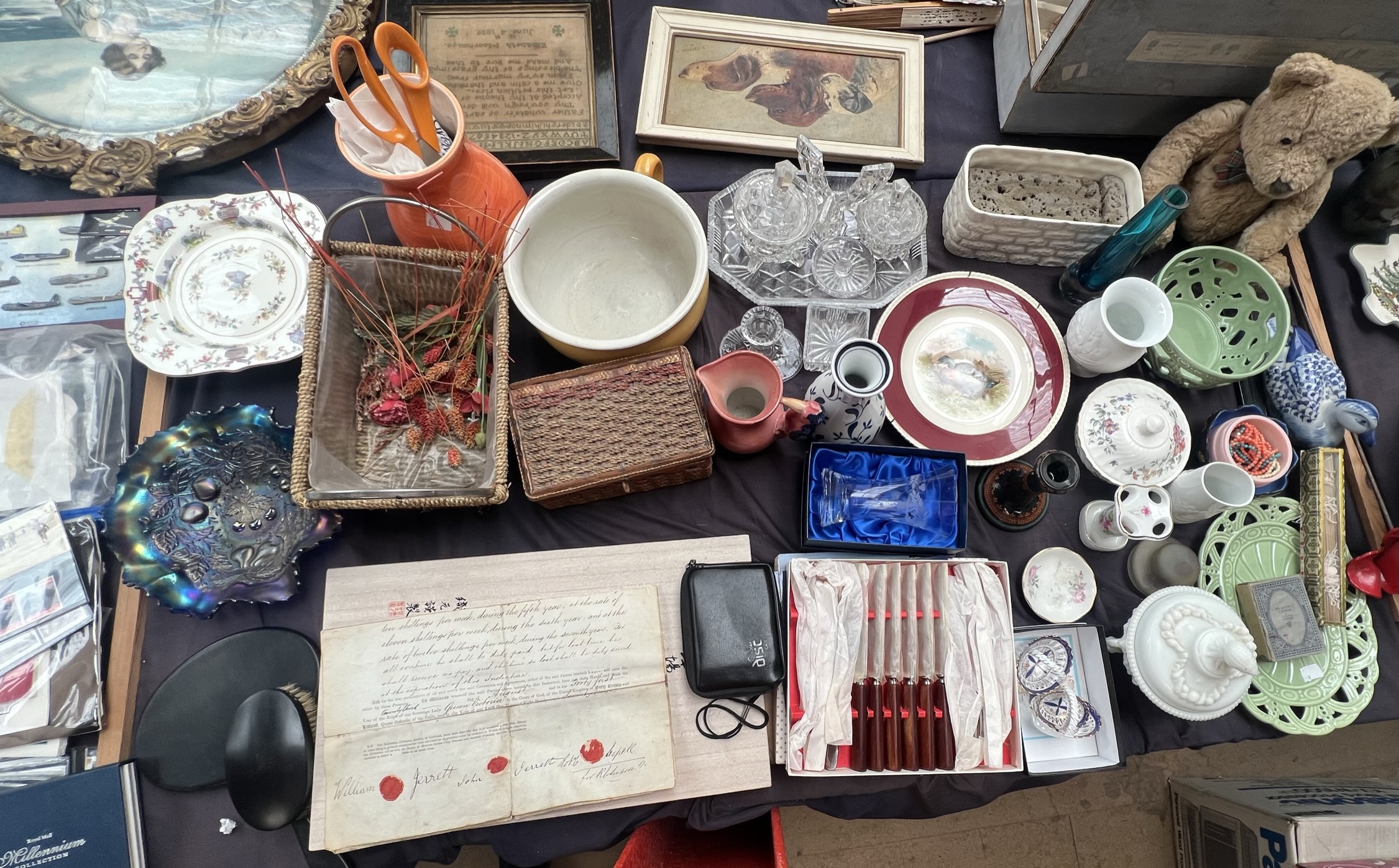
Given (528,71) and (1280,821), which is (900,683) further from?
(528,71)

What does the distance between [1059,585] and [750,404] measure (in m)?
0.51

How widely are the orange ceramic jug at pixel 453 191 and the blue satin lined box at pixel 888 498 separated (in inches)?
20.9

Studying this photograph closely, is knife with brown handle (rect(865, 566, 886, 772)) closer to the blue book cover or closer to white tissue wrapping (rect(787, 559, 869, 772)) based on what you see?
white tissue wrapping (rect(787, 559, 869, 772))

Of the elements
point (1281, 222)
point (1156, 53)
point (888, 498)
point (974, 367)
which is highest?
point (1156, 53)

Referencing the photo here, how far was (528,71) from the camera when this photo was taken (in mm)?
1021

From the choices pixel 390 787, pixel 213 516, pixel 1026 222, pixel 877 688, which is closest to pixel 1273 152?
pixel 1026 222

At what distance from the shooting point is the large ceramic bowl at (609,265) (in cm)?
79

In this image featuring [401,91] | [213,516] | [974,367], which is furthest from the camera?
[974,367]

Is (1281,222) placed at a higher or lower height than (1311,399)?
higher

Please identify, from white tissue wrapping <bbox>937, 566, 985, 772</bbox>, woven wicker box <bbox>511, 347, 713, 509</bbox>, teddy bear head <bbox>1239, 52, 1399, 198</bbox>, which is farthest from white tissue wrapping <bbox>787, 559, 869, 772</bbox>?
teddy bear head <bbox>1239, 52, 1399, 198</bbox>

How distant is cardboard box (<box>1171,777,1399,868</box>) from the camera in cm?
82

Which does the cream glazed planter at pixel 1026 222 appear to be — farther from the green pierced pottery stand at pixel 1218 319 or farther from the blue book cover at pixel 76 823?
the blue book cover at pixel 76 823

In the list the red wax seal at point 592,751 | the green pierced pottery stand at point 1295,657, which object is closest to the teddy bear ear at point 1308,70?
the green pierced pottery stand at point 1295,657

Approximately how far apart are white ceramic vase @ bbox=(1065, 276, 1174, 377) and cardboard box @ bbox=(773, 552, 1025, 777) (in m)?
0.34
